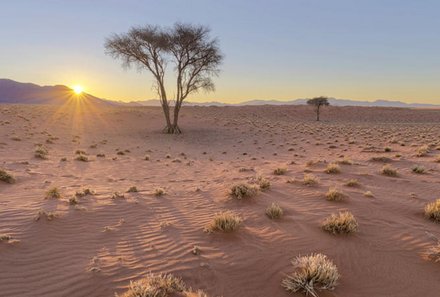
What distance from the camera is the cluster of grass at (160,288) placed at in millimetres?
3576

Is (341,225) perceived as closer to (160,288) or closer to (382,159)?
(160,288)

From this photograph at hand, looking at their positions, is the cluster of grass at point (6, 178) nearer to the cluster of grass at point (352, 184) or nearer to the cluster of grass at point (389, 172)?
the cluster of grass at point (352, 184)

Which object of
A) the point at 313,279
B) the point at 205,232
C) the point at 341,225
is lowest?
the point at 205,232

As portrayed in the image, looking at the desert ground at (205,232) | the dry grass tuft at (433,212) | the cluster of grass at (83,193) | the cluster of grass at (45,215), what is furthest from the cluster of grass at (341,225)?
the cluster of grass at (83,193)

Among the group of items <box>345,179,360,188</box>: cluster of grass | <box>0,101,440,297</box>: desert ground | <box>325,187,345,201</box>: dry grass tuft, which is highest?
<box>325,187,345,201</box>: dry grass tuft

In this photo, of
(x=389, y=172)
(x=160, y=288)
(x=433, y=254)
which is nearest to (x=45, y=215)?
(x=160, y=288)

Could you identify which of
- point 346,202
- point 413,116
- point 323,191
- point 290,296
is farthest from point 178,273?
point 413,116

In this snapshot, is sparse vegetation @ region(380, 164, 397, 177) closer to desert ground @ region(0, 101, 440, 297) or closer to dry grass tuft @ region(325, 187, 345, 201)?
desert ground @ region(0, 101, 440, 297)

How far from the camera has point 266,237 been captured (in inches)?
212

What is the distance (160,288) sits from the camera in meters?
3.76

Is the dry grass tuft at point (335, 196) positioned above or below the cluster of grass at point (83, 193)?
above

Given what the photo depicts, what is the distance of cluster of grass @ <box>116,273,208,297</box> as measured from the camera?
358 cm

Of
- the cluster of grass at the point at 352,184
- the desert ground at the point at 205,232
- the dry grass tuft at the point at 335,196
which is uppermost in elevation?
the dry grass tuft at the point at 335,196

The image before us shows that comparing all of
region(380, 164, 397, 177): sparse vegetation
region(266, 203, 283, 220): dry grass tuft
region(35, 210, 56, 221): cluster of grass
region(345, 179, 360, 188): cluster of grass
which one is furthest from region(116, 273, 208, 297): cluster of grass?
region(380, 164, 397, 177): sparse vegetation
